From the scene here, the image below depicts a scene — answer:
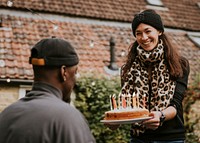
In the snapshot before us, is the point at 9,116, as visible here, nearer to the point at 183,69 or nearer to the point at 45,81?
the point at 45,81

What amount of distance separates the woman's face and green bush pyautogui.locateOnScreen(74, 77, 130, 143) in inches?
289

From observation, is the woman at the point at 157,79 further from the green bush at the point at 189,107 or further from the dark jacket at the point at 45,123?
the green bush at the point at 189,107

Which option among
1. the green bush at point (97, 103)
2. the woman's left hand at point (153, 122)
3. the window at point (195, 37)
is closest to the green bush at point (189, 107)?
the green bush at point (97, 103)

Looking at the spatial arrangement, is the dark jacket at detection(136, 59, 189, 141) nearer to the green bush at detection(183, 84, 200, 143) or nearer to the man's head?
the man's head

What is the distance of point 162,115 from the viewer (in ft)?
13.2

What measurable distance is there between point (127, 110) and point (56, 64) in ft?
5.25

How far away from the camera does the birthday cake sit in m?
4.02

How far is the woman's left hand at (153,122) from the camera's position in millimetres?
3923

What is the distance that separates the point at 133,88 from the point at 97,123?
287 inches

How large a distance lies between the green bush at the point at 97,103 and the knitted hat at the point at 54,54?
8679mm

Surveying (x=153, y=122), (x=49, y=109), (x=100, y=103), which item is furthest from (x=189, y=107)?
(x=49, y=109)

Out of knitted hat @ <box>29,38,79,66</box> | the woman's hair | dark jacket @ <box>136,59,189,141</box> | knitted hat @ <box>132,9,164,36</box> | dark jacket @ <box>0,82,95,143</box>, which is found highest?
knitted hat @ <box>132,9,164,36</box>

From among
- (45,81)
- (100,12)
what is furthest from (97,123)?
(45,81)

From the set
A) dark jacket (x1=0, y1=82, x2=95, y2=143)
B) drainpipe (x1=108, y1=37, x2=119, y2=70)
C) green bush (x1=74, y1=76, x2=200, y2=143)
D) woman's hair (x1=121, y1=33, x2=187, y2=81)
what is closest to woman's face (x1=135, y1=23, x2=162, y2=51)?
woman's hair (x1=121, y1=33, x2=187, y2=81)
